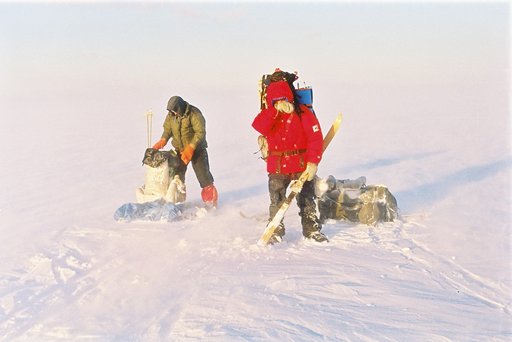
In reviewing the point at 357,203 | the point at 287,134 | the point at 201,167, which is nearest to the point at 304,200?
the point at 287,134

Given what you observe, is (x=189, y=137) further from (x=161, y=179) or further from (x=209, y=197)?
(x=209, y=197)

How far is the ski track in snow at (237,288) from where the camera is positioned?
3838 mm

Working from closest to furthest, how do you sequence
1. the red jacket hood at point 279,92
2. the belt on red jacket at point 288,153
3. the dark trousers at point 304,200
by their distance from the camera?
1. the red jacket hood at point 279,92
2. the belt on red jacket at point 288,153
3. the dark trousers at point 304,200

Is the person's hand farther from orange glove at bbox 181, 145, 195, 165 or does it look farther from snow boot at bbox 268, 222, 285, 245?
orange glove at bbox 181, 145, 195, 165

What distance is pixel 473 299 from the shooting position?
4461 mm

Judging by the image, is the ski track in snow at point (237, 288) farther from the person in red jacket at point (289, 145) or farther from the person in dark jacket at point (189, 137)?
the person in dark jacket at point (189, 137)

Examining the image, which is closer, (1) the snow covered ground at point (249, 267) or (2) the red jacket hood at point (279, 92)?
(1) the snow covered ground at point (249, 267)

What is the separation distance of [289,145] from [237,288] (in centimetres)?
177

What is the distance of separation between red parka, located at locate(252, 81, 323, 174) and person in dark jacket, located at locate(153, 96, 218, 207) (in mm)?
1896

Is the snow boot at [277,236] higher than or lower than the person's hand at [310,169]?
lower

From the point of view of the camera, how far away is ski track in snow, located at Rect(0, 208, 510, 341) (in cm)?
384

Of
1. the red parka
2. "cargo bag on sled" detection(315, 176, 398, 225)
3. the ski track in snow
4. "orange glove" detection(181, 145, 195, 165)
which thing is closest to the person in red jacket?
the red parka

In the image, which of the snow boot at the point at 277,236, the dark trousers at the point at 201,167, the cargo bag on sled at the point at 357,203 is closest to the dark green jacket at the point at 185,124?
the dark trousers at the point at 201,167

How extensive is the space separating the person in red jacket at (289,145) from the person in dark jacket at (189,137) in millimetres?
1863
